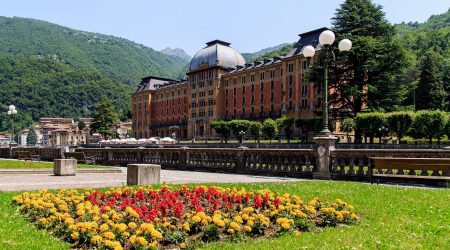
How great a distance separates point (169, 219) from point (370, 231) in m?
3.48

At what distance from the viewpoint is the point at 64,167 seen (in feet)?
65.8

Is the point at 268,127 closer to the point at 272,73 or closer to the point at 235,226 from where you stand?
the point at 272,73

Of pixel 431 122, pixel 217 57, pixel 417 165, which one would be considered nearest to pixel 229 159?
pixel 417 165

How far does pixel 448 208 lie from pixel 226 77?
98.2 meters

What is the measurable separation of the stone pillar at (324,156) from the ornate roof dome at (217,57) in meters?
89.6

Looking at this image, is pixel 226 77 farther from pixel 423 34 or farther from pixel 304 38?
pixel 423 34

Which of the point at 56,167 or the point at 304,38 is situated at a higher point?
the point at 304,38

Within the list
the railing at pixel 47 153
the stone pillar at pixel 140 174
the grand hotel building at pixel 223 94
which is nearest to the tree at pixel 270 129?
the grand hotel building at pixel 223 94

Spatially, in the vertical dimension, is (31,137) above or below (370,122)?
below

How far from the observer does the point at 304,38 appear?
82.8 m

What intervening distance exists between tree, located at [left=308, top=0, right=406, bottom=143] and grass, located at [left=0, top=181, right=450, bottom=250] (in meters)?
38.8

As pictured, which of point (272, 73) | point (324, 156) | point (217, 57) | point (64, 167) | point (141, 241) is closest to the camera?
point (141, 241)

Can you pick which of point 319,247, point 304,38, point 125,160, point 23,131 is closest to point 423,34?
point 304,38

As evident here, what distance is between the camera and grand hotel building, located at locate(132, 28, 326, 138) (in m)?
83.9
